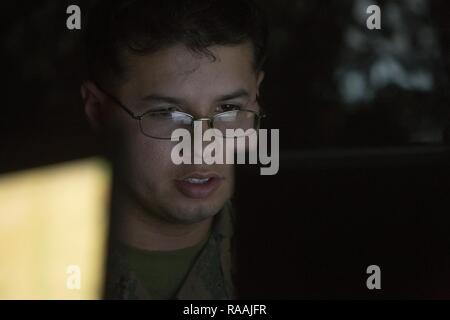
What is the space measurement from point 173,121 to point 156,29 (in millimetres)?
278

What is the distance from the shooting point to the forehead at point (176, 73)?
7.49 ft

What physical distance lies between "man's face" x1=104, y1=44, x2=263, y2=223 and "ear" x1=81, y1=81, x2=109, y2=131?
0.05m

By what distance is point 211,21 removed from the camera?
2293mm

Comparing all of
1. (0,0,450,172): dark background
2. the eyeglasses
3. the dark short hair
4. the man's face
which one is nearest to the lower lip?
the man's face

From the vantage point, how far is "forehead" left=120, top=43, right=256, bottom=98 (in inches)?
89.9

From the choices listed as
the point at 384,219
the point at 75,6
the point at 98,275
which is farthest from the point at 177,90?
the point at 384,219

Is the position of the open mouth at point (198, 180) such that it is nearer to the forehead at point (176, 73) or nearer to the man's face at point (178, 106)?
the man's face at point (178, 106)

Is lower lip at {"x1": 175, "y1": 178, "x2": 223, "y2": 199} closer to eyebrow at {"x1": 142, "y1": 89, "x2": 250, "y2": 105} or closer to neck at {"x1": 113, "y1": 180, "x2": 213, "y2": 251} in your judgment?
neck at {"x1": 113, "y1": 180, "x2": 213, "y2": 251}

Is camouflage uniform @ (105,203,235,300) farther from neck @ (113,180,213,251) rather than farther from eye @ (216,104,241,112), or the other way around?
eye @ (216,104,241,112)

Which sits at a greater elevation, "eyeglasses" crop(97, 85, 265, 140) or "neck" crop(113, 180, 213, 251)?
"eyeglasses" crop(97, 85, 265, 140)

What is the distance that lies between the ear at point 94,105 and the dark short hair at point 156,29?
3cm

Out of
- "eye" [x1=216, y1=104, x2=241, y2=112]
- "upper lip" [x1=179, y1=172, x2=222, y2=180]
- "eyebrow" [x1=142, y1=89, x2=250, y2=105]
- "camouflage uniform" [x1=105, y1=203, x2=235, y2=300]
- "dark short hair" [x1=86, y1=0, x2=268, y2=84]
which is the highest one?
"dark short hair" [x1=86, y1=0, x2=268, y2=84]

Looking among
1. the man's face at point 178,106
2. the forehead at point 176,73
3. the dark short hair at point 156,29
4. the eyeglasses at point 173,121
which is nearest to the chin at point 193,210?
the man's face at point 178,106
